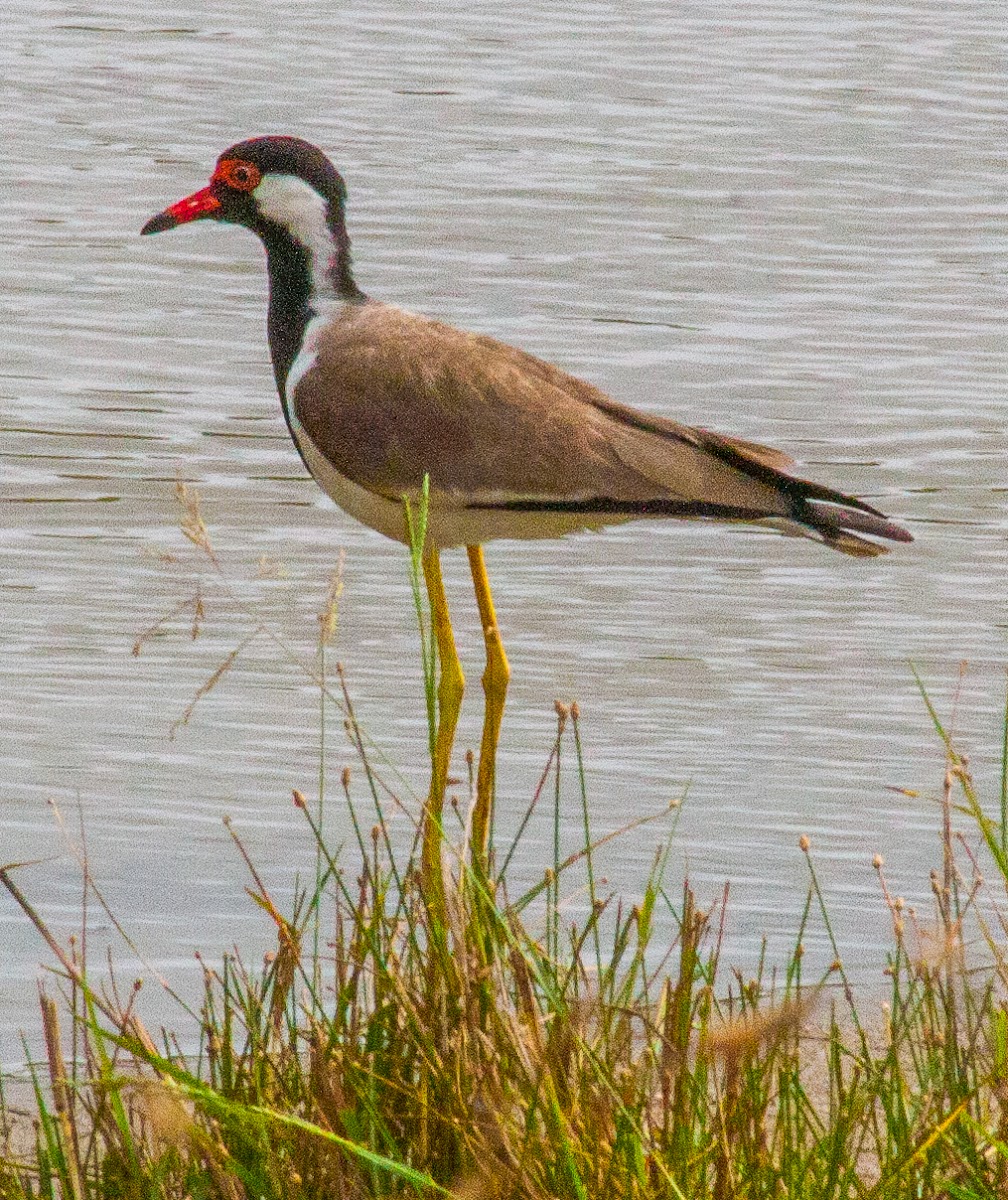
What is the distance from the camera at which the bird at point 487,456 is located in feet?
19.4

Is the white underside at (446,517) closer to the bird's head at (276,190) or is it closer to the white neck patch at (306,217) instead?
the white neck patch at (306,217)

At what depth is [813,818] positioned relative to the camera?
19.3ft

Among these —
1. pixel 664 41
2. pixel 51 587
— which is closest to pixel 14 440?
pixel 51 587

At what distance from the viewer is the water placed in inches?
233

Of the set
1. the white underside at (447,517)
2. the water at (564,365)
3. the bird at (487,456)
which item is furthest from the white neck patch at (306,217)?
the water at (564,365)

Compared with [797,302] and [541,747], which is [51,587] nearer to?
[541,747]

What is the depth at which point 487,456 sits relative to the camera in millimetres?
6062

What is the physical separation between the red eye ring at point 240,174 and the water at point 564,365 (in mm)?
1094

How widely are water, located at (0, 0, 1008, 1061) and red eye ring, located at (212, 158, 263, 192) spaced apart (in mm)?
1094

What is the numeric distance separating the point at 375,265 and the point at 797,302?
1680mm

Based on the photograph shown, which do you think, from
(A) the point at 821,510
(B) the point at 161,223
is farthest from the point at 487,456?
(B) the point at 161,223

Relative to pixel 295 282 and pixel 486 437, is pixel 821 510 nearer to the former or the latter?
pixel 486 437

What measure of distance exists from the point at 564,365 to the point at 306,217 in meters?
3.23

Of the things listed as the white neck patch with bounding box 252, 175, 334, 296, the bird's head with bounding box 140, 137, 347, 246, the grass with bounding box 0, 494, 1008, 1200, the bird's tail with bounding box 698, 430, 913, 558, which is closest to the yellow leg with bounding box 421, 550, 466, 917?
the bird's tail with bounding box 698, 430, 913, 558
